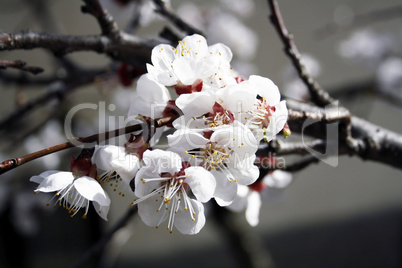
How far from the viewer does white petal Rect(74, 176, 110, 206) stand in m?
0.56

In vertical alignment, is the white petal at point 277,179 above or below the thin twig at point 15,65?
below

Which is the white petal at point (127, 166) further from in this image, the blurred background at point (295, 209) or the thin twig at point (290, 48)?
the blurred background at point (295, 209)

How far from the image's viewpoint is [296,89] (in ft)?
6.78

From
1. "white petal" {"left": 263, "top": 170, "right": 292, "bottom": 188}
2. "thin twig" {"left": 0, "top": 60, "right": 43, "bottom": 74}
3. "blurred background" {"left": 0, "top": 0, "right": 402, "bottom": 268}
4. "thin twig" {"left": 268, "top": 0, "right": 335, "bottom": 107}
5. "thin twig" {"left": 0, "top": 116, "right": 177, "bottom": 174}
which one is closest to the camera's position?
"thin twig" {"left": 0, "top": 116, "right": 177, "bottom": 174}

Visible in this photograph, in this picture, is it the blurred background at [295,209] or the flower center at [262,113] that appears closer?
the flower center at [262,113]

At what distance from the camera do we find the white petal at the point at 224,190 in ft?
1.90

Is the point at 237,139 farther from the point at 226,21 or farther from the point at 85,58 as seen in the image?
the point at 85,58

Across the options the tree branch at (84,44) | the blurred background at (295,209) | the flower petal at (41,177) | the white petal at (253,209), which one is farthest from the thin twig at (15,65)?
the blurred background at (295,209)

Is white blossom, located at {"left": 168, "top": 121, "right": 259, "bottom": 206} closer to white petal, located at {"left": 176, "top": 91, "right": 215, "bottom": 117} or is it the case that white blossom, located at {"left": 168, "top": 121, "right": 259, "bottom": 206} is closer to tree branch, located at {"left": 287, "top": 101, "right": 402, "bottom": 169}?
white petal, located at {"left": 176, "top": 91, "right": 215, "bottom": 117}

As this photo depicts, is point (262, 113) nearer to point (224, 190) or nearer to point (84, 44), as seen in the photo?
point (224, 190)

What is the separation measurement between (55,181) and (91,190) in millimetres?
54

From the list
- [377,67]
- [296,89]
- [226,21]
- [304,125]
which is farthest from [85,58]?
[304,125]

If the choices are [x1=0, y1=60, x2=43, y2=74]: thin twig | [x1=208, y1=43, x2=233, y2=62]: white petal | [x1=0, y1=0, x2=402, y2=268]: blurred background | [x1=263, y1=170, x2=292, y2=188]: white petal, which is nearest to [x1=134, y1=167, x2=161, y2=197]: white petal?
[x1=208, y1=43, x2=233, y2=62]: white petal

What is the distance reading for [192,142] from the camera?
57cm
